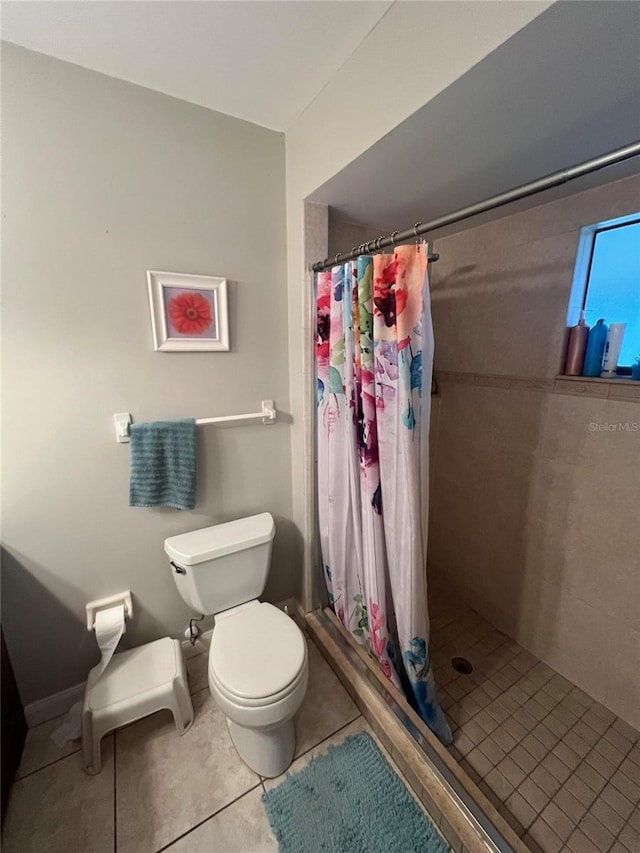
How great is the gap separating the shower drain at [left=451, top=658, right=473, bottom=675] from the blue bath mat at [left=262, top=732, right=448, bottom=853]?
57 cm

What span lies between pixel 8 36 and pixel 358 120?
1029 millimetres

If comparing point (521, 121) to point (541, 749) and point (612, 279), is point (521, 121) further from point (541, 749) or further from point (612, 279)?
point (541, 749)

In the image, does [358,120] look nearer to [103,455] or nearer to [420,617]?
[103,455]

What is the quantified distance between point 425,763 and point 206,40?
7.70 ft

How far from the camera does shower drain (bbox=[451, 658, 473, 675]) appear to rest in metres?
1.61

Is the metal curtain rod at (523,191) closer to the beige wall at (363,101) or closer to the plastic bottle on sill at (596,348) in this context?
the beige wall at (363,101)

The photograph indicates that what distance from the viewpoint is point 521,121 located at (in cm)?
91

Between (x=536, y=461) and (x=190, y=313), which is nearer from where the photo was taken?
(x=190, y=313)

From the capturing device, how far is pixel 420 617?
1.22 meters

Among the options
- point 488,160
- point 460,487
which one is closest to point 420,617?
point 460,487

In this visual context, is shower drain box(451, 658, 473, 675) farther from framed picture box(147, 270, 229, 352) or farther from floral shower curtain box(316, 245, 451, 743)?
framed picture box(147, 270, 229, 352)

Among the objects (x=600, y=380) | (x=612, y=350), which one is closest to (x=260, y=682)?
(x=600, y=380)

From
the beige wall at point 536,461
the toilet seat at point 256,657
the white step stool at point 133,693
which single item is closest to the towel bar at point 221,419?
the toilet seat at point 256,657

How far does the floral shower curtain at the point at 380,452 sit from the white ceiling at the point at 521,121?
Result: 0.32 metres
